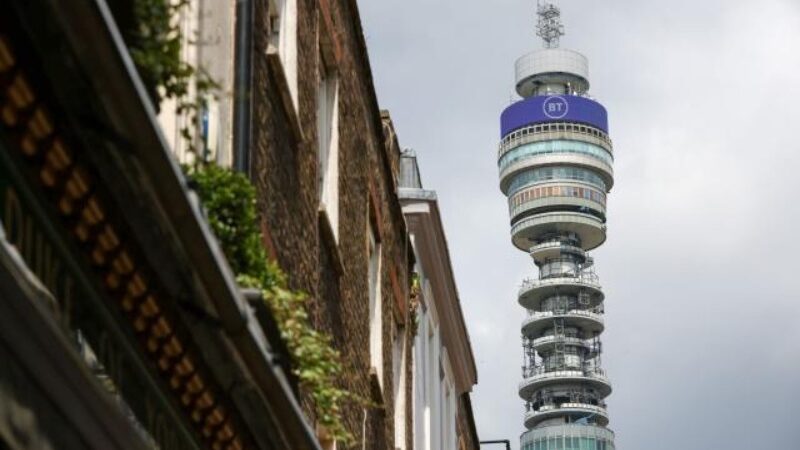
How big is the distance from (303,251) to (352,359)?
2.85 metres

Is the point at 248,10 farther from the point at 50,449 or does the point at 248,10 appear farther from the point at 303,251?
the point at 50,449

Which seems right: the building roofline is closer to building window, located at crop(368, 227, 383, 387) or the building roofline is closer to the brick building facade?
the brick building facade

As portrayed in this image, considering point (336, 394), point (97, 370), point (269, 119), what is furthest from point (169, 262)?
point (269, 119)

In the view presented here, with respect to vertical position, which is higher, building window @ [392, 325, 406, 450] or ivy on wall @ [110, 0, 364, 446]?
building window @ [392, 325, 406, 450]

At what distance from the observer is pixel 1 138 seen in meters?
7.77

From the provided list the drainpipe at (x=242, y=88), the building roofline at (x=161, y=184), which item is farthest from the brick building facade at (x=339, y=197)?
the building roofline at (x=161, y=184)

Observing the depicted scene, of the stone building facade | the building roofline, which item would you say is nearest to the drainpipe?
the stone building facade

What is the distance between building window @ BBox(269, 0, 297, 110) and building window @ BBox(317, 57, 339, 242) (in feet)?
5.17

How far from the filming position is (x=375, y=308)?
20844 millimetres

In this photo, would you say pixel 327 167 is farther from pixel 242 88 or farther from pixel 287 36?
pixel 242 88

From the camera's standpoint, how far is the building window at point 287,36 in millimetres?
15297

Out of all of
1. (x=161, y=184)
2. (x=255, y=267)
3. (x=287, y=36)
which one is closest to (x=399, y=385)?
(x=287, y=36)

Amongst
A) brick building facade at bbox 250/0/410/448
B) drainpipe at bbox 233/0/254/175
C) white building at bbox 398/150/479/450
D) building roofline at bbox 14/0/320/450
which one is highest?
white building at bbox 398/150/479/450

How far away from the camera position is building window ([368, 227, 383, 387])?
2045 centimetres
